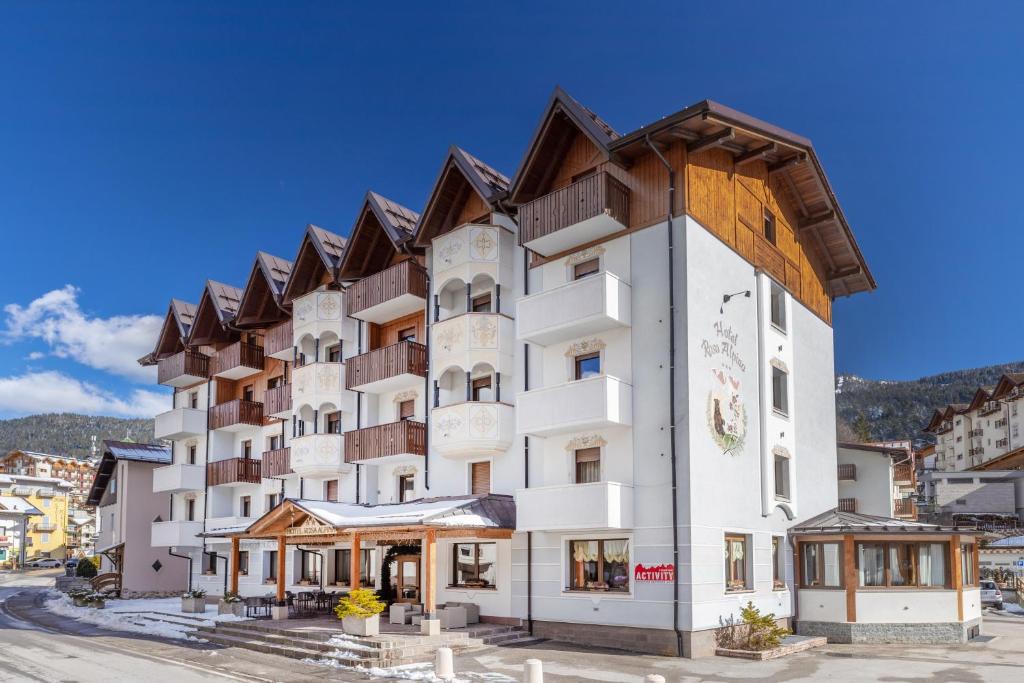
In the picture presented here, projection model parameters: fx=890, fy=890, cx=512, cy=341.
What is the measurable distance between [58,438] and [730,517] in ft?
594

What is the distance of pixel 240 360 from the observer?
36156 millimetres

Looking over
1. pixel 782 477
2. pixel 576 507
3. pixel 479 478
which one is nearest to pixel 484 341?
pixel 479 478

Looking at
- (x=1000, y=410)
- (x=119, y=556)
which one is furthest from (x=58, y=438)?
(x=1000, y=410)

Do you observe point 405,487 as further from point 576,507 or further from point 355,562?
point 576,507

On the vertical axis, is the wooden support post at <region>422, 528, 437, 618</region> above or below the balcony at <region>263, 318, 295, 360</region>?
below

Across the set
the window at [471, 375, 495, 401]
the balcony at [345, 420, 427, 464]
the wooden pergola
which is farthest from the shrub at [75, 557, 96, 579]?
the window at [471, 375, 495, 401]

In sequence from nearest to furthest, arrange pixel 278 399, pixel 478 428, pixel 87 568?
pixel 478 428, pixel 278 399, pixel 87 568

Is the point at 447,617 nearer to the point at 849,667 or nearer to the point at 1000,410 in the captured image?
the point at 849,667

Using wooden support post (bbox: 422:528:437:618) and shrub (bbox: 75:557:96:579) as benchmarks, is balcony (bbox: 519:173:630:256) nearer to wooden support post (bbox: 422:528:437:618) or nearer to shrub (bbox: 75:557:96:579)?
wooden support post (bbox: 422:528:437:618)

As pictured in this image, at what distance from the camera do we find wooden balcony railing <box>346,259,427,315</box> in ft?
90.1

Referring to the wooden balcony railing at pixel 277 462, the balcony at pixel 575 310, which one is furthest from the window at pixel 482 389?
the wooden balcony railing at pixel 277 462

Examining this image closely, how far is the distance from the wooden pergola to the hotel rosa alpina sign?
3676 millimetres

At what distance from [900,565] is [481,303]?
545 inches

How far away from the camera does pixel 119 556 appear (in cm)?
4262
